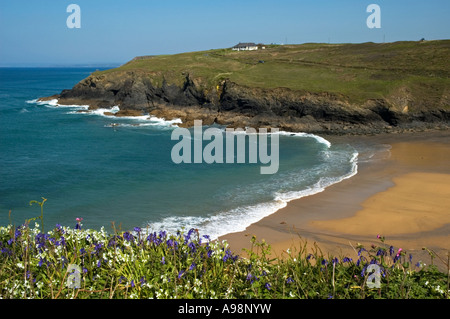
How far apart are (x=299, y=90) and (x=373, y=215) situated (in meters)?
28.9

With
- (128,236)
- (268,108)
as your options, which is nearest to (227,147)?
(268,108)

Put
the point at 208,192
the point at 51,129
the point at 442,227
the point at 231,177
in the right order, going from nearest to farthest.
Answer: the point at 442,227 < the point at 208,192 < the point at 231,177 < the point at 51,129

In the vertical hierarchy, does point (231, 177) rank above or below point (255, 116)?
below

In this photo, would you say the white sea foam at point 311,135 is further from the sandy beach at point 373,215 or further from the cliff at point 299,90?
the sandy beach at point 373,215

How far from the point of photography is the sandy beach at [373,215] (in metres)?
16.0

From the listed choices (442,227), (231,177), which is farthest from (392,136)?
(442,227)

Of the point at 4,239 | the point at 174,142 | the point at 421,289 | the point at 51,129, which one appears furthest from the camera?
the point at 51,129

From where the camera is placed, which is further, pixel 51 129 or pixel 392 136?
pixel 51 129

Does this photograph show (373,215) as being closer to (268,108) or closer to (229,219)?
(229,219)

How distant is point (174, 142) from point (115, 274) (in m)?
31.7

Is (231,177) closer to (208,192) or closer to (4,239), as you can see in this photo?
(208,192)

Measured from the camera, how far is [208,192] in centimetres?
2306

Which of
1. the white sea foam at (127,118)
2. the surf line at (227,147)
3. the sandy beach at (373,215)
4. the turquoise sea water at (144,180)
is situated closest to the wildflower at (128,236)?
the sandy beach at (373,215)
